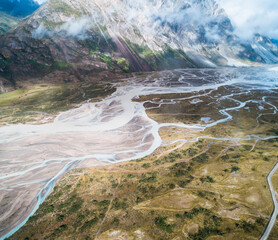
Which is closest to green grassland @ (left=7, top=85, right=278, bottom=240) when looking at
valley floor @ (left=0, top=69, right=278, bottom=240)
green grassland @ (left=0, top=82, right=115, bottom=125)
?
valley floor @ (left=0, top=69, right=278, bottom=240)

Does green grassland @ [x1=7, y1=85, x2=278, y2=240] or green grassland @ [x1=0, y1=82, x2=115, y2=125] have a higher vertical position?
green grassland @ [x1=0, y1=82, x2=115, y2=125]

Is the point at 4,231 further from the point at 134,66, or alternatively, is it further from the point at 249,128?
the point at 134,66

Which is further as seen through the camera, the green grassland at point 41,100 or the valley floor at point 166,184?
the green grassland at point 41,100

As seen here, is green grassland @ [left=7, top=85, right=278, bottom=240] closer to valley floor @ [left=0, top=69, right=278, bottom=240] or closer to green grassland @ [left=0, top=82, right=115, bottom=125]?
valley floor @ [left=0, top=69, right=278, bottom=240]

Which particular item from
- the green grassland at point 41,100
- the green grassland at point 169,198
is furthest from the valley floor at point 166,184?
the green grassland at point 41,100

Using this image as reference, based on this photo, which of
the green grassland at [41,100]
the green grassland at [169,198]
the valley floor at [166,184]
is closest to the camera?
the green grassland at [169,198]

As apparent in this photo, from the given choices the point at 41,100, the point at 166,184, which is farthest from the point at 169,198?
the point at 41,100

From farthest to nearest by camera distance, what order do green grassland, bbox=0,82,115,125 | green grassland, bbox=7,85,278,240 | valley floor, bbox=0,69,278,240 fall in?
green grassland, bbox=0,82,115,125, valley floor, bbox=0,69,278,240, green grassland, bbox=7,85,278,240

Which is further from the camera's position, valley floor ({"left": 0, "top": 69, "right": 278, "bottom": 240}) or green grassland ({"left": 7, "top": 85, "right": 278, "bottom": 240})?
valley floor ({"left": 0, "top": 69, "right": 278, "bottom": 240})

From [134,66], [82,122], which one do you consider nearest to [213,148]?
[82,122]

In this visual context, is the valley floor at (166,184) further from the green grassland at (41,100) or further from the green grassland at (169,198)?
the green grassland at (41,100)

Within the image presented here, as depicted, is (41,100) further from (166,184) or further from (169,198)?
(169,198)
